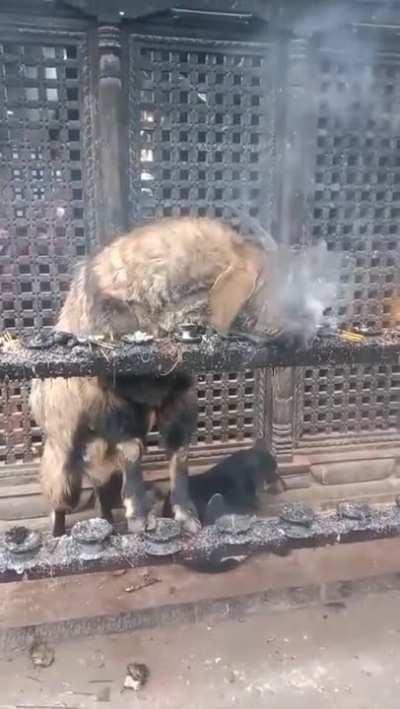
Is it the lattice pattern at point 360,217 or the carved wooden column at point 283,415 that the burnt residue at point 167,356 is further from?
the carved wooden column at point 283,415

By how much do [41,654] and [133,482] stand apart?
3.51 ft

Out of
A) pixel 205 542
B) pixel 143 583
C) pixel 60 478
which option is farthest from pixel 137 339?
pixel 60 478

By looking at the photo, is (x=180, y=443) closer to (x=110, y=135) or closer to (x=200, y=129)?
(x=110, y=135)

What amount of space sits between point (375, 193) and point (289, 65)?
1140 mm

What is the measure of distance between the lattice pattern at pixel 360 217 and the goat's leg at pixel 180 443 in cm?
159

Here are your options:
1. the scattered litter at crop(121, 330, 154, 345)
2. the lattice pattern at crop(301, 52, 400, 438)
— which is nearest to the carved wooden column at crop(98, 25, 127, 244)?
the lattice pattern at crop(301, 52, 400, 438)

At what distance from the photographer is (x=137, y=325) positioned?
2713 mm

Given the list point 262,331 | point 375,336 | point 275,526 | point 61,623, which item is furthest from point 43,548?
point 375,336

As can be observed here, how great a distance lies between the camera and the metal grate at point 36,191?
12.6 ft

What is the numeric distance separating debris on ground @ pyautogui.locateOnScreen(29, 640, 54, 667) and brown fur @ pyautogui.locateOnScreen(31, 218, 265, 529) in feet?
2.53

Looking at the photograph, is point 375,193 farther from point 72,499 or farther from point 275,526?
point 72,499

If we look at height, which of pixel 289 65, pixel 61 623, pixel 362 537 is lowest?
pixel 61 623

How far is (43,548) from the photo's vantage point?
8.58 feet

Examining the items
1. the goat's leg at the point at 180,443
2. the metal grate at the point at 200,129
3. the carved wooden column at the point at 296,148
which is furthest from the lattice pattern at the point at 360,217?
the goat's leg at the point at 180,443
